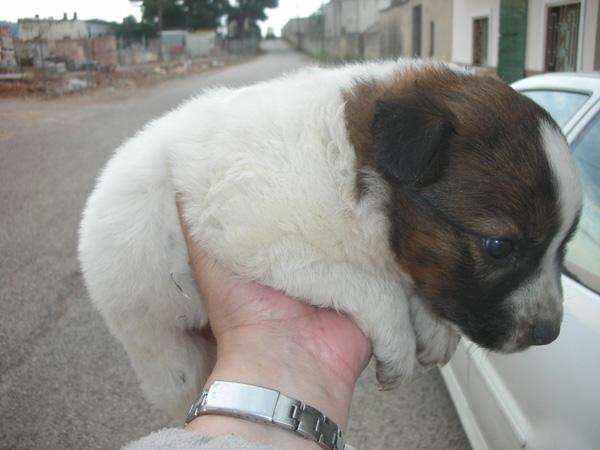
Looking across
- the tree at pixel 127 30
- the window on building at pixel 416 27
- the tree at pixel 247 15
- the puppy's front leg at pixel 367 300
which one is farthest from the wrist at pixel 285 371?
the tree at pixel 247 15

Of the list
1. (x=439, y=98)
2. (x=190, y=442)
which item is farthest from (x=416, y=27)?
(x=190, y=442)

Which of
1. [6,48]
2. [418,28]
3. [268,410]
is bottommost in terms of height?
[268,410]

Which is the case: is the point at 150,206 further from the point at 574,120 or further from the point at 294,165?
the point at 574,120

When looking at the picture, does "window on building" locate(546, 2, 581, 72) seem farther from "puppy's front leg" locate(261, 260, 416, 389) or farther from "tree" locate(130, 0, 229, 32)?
"tree" locate(130, 0, 229, 32)

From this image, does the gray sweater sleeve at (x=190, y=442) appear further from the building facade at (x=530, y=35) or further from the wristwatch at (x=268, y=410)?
the building facade at (x=530, y=35)

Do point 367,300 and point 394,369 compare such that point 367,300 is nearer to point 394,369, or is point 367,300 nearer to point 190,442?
point 394,369

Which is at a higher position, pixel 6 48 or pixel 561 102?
pixel 6 48

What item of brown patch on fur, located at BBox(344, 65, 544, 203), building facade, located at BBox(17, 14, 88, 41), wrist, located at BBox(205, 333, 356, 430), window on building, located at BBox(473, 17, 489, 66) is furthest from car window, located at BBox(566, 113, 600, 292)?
window on building, located at BBox(473, 17, 489, 66)
